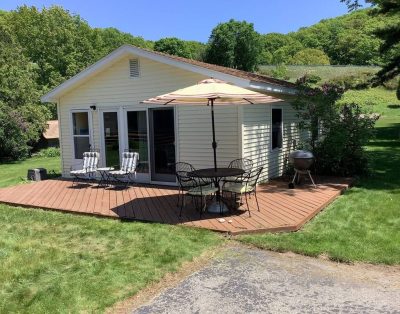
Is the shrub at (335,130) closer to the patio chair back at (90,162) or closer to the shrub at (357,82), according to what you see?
the shrub at (357,82)

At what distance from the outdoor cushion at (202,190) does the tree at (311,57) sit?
61.2m

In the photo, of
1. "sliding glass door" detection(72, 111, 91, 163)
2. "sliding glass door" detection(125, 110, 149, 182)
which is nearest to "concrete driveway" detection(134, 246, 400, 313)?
"sliding glass door" detection(125, 110, 149, 182)

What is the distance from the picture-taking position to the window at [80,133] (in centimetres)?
1136

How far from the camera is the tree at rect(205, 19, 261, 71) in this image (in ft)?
203

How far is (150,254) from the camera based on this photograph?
5277mm

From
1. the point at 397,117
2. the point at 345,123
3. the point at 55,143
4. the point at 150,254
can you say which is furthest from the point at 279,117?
the point at 397,117

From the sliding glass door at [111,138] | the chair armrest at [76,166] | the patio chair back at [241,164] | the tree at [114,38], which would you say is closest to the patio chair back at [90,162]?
the sliding glass door at [111,138]

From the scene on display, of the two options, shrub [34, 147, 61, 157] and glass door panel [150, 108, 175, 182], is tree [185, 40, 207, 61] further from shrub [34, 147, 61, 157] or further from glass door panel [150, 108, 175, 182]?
glass door panel [150, 108, 175, 182]

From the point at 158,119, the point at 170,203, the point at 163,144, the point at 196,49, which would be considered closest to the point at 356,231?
the point at 170,203

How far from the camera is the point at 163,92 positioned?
32.1 feet

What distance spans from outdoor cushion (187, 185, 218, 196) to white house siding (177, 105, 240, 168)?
78.4 inches

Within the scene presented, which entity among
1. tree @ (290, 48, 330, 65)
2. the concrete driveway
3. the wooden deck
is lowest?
the concrete driveway

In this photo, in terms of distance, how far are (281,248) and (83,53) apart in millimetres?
37640

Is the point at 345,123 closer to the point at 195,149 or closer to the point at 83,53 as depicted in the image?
the point at 195,149
